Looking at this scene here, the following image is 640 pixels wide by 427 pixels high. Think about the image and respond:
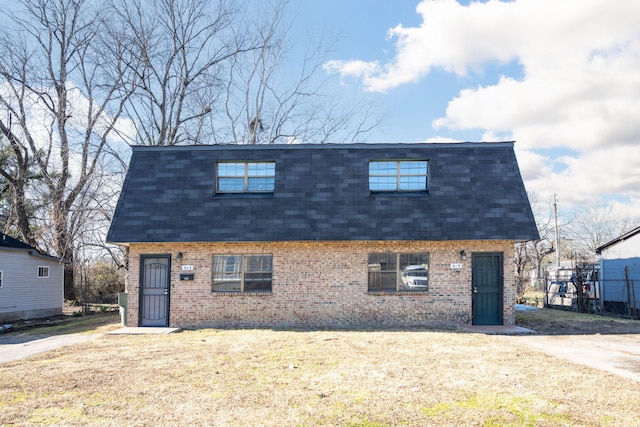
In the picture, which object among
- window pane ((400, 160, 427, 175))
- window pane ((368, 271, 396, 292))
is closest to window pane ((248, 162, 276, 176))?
window pane ((400, 160, 427, 175))

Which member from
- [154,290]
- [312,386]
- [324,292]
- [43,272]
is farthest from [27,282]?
[312,386]

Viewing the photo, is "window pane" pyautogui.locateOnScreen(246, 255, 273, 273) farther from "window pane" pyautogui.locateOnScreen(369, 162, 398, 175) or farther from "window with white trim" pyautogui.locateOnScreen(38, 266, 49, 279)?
"window with white trim" pyautogui.locateOnScreen(38, 266, 49, 279)

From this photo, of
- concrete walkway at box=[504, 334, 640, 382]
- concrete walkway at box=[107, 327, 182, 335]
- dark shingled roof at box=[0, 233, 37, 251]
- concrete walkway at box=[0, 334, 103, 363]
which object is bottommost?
concrete walkway at box=[0, 334, 103, 363]

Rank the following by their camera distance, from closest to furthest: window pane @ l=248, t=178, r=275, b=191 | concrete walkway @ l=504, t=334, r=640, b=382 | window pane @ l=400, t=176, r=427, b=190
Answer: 1. concrete walkway @ l=504, t=334, r=640, b=382
2. window pane @ l=400, t=176, r=427, b=190
3. window pane @ l=248, t=178, r=275, b=191

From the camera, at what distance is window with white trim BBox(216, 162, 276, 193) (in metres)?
15.0

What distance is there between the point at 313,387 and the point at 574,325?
10.9m

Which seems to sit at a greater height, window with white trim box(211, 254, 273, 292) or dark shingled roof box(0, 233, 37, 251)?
dark shingled roof box(0, 233, 37, 251)

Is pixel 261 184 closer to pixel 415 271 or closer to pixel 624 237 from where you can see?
pixel 415 271

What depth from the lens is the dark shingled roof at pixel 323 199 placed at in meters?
13.8

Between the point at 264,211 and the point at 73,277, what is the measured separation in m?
17.3

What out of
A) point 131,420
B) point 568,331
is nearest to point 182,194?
point 131,420

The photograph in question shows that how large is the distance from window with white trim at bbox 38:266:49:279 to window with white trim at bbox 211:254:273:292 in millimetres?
11151

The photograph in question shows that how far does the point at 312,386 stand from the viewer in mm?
7086

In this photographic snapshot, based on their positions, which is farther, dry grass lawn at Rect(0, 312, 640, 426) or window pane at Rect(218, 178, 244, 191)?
window pane at Rect(218, 178, 244, 191)
